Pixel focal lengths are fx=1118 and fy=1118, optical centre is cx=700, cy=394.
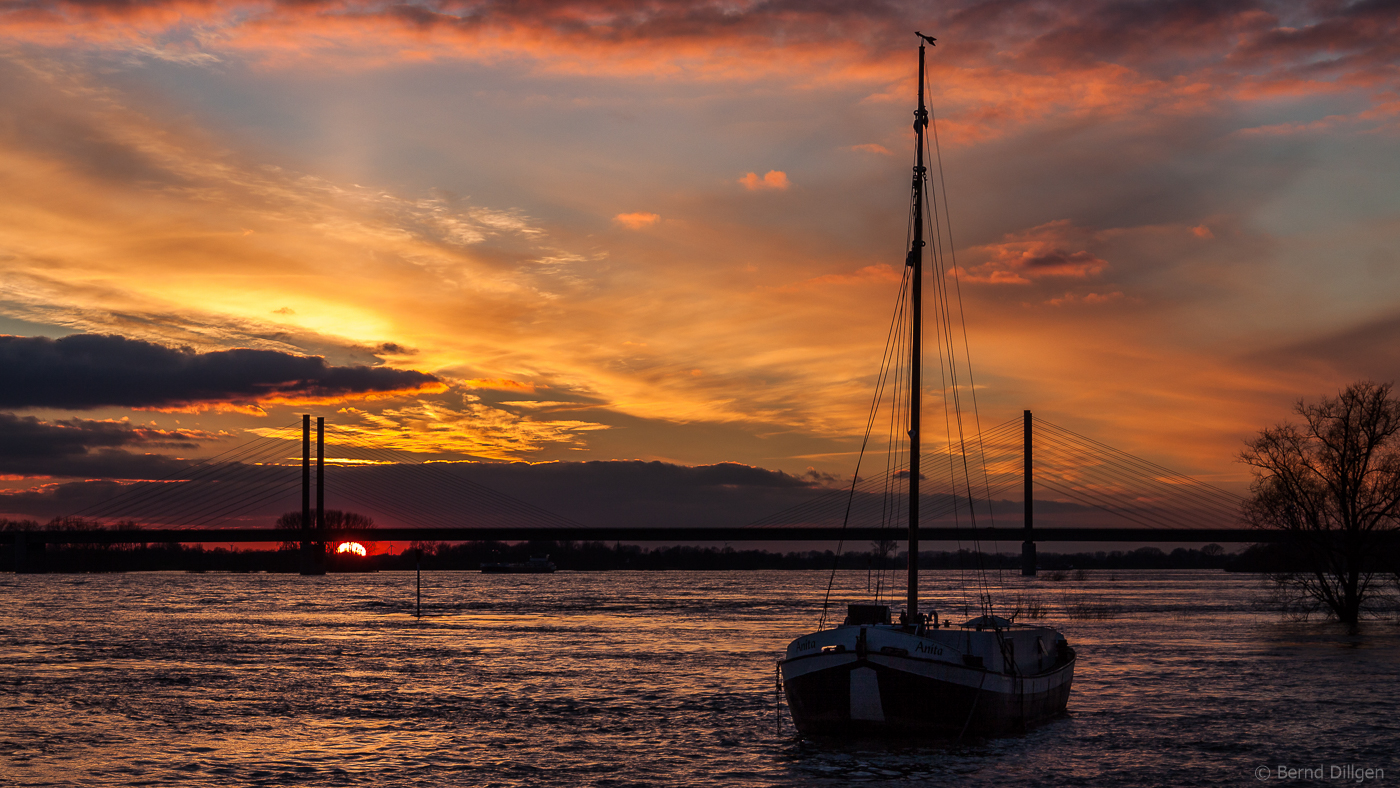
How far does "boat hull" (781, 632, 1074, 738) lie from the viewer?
2569 centimetres

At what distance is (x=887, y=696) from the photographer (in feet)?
84.4

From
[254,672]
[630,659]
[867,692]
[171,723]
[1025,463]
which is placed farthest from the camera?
[1025,463]

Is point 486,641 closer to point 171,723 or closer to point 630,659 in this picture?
point 630,659

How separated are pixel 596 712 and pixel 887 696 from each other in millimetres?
10070

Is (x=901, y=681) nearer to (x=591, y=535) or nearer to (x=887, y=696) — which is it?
(x=887, y=696)

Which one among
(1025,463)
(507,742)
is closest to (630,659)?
(507,742)

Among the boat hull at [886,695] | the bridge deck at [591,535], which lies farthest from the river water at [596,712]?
the bridge deck at [591,535]

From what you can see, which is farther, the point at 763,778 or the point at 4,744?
the point at 4,744

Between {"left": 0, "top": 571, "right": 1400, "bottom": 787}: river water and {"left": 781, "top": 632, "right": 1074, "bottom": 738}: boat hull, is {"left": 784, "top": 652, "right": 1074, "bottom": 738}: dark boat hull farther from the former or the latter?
{"left": 0, "top": 571, "right": 1400, "bottom": 787}: river water

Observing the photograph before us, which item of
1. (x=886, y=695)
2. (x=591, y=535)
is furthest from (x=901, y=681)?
(x=591, y=535)

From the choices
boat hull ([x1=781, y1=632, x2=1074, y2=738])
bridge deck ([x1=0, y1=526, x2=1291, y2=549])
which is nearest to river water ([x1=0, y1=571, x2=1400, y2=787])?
boat hull ([x1=781, y1=632, x2=1074, y2=738])

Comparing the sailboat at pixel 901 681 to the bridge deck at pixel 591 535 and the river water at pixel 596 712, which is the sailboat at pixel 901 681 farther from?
the bridge deck at pixel 591 535

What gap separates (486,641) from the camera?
6034 centimetres

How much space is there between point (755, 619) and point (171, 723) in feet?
168
